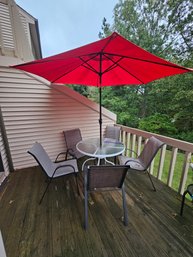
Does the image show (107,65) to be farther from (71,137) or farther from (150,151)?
(71,137)

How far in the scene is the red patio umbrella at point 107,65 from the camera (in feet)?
4.29

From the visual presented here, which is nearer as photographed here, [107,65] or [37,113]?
[107,65]

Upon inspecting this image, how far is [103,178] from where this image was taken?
170 cm

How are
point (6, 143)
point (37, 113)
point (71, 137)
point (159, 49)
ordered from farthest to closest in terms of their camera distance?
point (159, 49) < point (71, 137) < point (37, 113) < point (6, 143)

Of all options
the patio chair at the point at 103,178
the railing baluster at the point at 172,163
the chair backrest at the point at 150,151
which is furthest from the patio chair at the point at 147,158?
the patio chair at the point at 103,178

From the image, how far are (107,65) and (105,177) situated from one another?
192 cm

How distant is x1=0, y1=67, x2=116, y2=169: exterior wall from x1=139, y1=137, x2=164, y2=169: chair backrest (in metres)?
1.74

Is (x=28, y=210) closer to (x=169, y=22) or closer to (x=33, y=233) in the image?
(x=33, y=233)

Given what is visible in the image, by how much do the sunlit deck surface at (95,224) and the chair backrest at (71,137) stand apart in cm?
115

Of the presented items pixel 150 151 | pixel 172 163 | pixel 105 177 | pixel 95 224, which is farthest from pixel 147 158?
pixel 95 224

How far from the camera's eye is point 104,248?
57.1 inches

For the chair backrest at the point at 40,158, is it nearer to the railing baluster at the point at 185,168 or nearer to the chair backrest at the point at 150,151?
the chair backrest at the point at 150,151

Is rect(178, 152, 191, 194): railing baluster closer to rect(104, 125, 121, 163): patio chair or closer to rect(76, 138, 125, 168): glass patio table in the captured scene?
rect(76, 138, 125, 168): glass patio table

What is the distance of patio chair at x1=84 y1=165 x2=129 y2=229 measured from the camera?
5.27 feet
